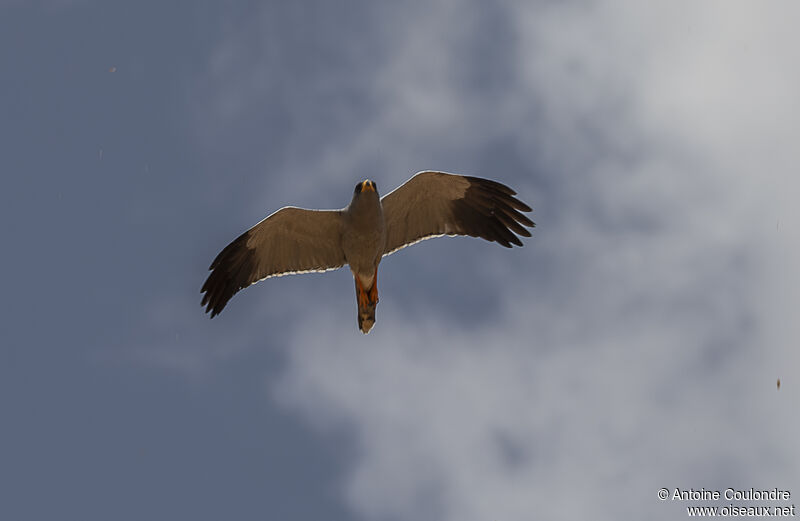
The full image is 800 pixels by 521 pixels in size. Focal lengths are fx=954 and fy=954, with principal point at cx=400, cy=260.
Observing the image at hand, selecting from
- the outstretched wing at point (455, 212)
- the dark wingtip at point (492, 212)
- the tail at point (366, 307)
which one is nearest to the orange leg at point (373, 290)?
the tail at point (366, 307)

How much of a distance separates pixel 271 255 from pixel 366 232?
6.64 ft

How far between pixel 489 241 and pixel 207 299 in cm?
500

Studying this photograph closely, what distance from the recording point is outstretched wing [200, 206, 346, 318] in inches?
635

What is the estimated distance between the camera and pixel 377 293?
16.1 m

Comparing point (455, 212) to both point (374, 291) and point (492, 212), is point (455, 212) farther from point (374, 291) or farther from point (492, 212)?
point (374, 291)

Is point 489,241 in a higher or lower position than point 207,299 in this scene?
higher

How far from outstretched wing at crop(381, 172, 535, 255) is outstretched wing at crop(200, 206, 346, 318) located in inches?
41.4

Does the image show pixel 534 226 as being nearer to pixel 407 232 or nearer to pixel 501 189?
pixel 501 189

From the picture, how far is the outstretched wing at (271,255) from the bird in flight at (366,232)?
0.05ft

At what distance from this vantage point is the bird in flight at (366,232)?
1581 cm

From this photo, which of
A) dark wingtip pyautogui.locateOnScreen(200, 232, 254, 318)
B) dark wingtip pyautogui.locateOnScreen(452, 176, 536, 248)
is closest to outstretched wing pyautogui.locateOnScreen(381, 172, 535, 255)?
dark wingtip pyautogui.locateOnScreen(452, 176, 536, 248)

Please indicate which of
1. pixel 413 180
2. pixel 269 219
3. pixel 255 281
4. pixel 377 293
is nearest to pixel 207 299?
pixel 255 281

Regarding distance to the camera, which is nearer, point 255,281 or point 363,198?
point 363,198

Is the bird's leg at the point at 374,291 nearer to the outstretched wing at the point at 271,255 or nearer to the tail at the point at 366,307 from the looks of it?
the tail at the point at 366,307
